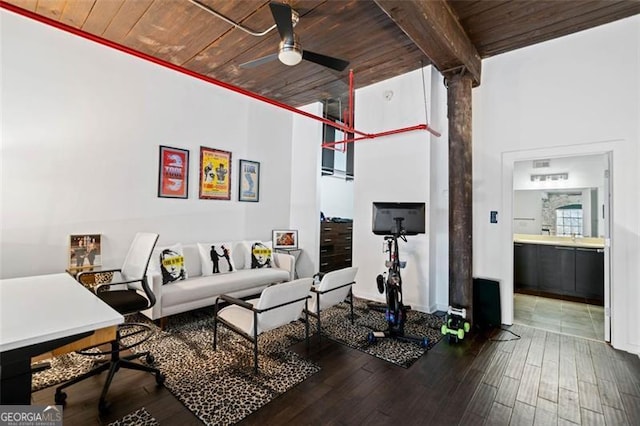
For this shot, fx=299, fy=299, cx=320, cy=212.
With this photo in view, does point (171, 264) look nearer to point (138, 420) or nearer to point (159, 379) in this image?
point (159, 379)

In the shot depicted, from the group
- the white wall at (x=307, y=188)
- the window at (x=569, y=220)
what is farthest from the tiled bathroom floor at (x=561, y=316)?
the white wall at (x=307, y=188)

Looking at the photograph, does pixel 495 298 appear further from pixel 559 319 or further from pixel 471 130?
pixel 471 130

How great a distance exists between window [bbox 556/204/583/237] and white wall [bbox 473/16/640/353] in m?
2.92

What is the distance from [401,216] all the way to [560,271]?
3.52 meters

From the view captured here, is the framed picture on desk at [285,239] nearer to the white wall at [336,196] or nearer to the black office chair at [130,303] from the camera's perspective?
the white wall at [336,196]

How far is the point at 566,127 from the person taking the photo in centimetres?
334

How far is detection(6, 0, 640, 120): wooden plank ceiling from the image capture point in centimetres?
286

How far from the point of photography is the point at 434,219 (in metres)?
4.22

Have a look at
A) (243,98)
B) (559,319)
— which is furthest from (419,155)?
(243,98)

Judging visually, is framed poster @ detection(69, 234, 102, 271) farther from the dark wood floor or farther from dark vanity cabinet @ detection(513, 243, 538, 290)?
dark vanity cabinet @ detection(513, 243, 538, 290)

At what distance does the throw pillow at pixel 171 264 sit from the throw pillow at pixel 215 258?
35 cm

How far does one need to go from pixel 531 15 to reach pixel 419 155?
1.84 metres

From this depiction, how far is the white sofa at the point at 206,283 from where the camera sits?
335 cm

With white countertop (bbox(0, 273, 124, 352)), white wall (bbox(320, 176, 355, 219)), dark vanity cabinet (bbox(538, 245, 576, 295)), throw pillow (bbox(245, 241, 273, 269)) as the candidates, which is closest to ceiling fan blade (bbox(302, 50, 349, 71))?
white countertop (bbox(0, 273, 124, 352))
